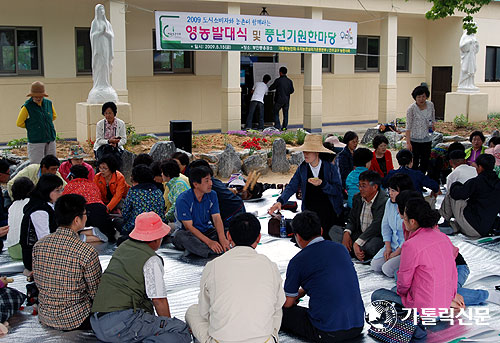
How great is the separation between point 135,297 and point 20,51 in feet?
38.0

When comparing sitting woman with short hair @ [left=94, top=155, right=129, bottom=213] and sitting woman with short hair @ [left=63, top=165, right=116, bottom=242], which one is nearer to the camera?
sitting woman with short hair @ [left=63, top=165, right=116, bottom=242]

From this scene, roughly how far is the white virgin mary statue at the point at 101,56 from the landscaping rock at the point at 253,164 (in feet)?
10.3

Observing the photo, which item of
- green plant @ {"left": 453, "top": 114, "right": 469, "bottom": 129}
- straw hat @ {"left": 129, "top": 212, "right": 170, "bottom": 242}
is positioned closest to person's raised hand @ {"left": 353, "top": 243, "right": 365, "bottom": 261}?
straw hat @ {"left": 129, "top": 212, "right": 170, "bottom": 242}

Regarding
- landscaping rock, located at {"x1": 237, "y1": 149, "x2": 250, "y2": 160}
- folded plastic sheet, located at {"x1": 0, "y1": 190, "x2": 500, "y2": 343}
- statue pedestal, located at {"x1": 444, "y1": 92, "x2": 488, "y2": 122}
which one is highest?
statue pedestal, located at {"x1": 444, "y1": 92, "x2": 488, "y2": 122}

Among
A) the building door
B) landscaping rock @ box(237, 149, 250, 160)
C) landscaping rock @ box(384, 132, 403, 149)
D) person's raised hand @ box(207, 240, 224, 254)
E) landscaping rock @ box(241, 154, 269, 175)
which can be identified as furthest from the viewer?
the building door

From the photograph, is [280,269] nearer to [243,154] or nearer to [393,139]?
[243,154]

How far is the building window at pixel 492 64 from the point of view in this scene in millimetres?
20266

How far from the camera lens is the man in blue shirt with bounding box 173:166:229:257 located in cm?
597

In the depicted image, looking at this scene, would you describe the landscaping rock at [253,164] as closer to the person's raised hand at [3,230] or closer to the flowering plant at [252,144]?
the flowering plant at [252,144]

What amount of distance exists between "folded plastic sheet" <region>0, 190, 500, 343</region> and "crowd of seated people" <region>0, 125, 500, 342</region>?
107mm

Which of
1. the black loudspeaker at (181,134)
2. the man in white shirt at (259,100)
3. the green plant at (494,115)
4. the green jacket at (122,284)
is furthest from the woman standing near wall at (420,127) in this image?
the green plant at (494,115)

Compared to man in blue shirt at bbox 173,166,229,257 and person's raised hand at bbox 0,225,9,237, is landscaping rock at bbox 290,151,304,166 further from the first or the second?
person's raised hand at bbox 0,225,9,237

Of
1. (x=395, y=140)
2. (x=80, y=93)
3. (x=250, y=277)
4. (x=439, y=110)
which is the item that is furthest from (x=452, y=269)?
(x=439, y=110)

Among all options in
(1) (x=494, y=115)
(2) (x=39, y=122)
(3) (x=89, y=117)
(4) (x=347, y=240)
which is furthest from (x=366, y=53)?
(4) (x=347, y=240)
